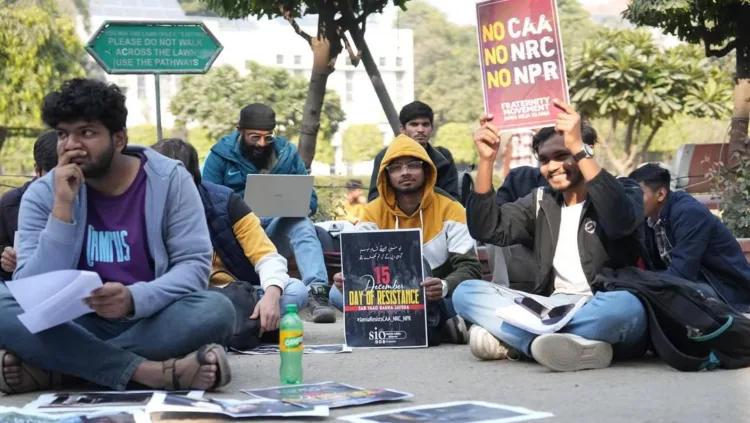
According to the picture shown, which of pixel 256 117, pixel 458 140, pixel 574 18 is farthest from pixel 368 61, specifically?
pixel 574 18

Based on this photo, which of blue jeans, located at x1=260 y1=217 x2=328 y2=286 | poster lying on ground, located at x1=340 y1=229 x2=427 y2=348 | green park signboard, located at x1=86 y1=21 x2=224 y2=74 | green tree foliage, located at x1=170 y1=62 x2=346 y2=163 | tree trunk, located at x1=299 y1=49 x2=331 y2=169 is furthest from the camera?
green tree foliage, located at x1=170 y1=62 x2=346 y2=163

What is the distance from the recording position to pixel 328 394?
5.11 meters

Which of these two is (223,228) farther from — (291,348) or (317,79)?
(317,79)

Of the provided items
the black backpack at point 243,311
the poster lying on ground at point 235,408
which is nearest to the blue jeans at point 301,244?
the black backpack at point 243,311

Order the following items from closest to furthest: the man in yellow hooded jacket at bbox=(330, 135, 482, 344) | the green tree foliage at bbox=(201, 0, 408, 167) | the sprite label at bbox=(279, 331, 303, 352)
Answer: the sprite label at bbox=(279, 331, 303, 352), the man in yellow hooded jacket at bbox=(330, 135, 482, 344), the green tree foliage at bbox=(201, 0, 408, 167)

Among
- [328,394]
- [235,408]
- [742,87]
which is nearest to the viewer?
[235,408]

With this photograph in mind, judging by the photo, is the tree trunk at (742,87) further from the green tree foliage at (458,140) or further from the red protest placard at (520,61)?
the green tree foliage at (458,140)

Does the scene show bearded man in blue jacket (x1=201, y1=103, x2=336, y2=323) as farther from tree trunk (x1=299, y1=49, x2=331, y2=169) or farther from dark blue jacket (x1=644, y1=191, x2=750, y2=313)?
tree trunk (x1=299, y1=49, x2=331, y2=169)

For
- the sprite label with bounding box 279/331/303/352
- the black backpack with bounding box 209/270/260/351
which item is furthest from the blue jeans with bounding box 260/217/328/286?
the sprite label with bounding box 279/331/303/352

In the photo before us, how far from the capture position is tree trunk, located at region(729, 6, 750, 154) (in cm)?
1261

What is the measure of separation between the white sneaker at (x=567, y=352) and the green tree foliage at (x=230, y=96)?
221 ft

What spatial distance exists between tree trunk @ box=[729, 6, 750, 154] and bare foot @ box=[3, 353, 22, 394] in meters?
8.81

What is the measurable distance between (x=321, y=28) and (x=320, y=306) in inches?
165

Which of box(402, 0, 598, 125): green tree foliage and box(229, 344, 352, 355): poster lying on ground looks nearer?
box(229, 344, 352, 355): poster lying on ground
